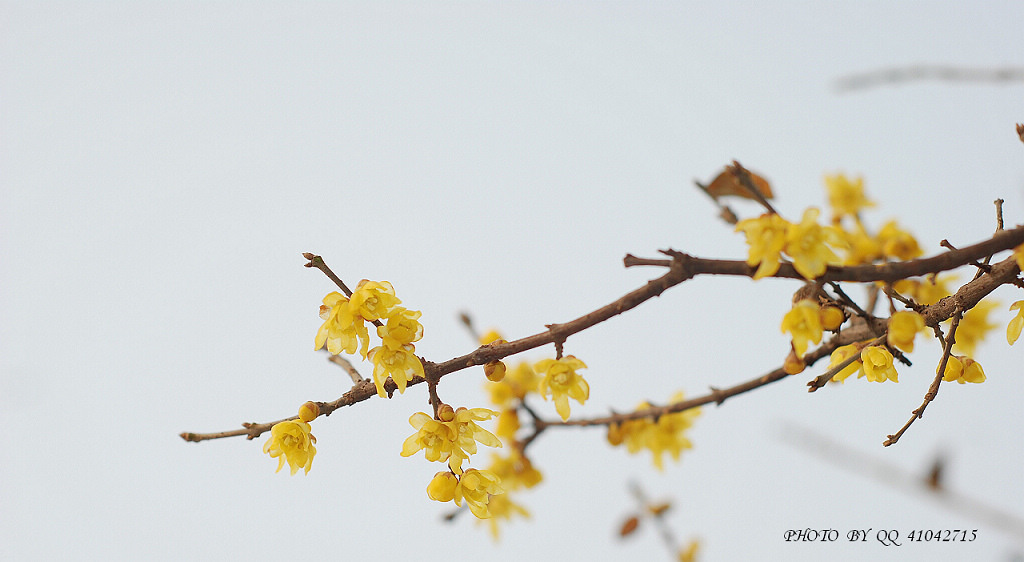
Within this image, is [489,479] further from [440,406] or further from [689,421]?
[689,421]

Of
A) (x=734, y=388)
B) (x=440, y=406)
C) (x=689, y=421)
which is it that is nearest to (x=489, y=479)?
(x=440, y=406)

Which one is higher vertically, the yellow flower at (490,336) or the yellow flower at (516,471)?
the yellow flower at (490,336)

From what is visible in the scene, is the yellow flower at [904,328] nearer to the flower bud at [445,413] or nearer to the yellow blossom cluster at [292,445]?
the flower bud at [445,413]

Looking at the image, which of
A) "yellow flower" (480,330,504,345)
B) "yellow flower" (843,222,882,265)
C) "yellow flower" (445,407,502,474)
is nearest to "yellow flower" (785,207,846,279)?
"yellow flower" (445,407,502,474)

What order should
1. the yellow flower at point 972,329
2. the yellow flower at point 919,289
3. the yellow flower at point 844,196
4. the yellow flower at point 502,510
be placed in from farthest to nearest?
1. the yellow flower at point 502,510
2. the yellow flower at point 844,196
3. the yellow flower at point 972,329
4. the yellow flower at point 919,289

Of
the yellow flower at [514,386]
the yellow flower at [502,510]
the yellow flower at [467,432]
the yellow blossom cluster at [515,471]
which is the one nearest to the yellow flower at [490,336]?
the yellow flower at [514,386]

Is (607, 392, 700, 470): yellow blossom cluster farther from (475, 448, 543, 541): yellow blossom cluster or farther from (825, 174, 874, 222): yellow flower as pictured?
(825, 174, 874, 222): yellow flower

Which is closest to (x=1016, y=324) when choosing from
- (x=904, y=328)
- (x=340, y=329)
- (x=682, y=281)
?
(x=904, y=328)
